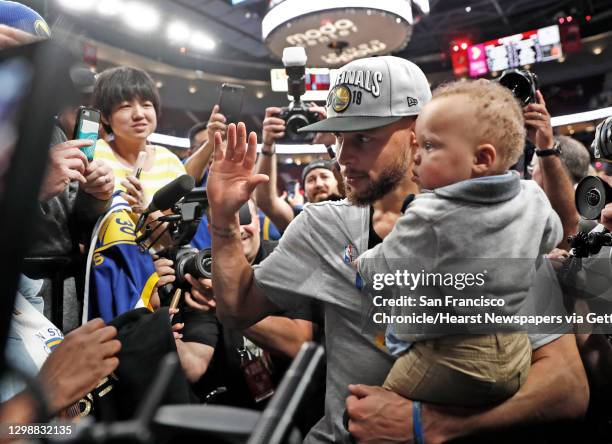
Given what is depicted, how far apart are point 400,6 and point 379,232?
485 cm

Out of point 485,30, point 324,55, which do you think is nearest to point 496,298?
point 324,55

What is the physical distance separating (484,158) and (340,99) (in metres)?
0.48

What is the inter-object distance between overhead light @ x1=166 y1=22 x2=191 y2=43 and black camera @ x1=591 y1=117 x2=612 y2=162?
481 inches

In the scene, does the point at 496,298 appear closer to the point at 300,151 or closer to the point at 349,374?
the point at 349,374

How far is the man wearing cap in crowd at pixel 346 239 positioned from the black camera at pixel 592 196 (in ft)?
1.42

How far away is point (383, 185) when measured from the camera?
4.45 ft

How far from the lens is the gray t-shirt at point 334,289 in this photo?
4.03ft

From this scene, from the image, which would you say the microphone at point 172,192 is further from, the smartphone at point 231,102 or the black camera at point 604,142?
the black camera at point 604,142

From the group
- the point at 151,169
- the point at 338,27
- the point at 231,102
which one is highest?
the point at 338,27

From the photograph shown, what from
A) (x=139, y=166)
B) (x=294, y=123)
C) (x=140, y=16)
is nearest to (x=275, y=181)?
(x=294, y=123)

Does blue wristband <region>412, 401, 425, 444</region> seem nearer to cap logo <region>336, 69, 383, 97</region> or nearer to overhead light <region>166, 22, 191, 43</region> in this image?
cap logo <region>336, 69, 383, 97</region>

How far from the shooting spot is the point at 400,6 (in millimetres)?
5488

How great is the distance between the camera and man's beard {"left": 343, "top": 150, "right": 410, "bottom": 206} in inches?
52.7

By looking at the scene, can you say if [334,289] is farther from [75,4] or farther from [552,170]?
[552,170]
